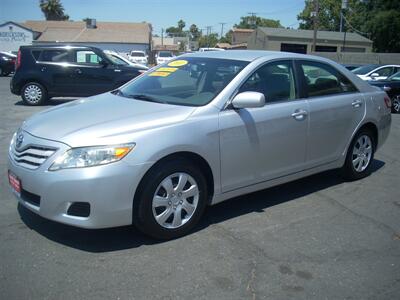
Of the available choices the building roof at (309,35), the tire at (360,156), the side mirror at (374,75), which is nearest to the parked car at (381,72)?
the side mirror at (374,75)

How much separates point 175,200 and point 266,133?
122cm

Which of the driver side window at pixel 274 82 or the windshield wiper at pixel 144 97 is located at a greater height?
the driver side window at pixel 274 82

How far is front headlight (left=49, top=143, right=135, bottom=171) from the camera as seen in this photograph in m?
3.60

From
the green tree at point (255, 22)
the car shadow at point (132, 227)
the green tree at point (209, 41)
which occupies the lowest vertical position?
the car shadow at point (132, 227)

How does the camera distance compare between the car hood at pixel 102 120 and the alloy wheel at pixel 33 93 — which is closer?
the car hood at pixel 102 120

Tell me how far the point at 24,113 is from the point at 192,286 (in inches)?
359

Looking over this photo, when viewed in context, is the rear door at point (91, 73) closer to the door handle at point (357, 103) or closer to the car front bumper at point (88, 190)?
the door handle at point (357, 103)

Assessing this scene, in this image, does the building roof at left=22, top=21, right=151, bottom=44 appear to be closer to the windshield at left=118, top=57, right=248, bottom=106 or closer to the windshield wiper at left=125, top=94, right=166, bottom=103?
the windshield at left=118, top=57, right=248, bottom=106

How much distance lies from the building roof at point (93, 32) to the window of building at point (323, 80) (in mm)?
60620

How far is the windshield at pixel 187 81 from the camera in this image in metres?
4.54

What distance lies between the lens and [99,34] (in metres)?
65.9

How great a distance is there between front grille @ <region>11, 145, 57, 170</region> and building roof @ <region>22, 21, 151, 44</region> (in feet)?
201

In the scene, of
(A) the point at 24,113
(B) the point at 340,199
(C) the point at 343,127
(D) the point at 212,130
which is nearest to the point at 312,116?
(C) the point at 343,127

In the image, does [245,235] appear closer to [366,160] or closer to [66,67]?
[366,160]
